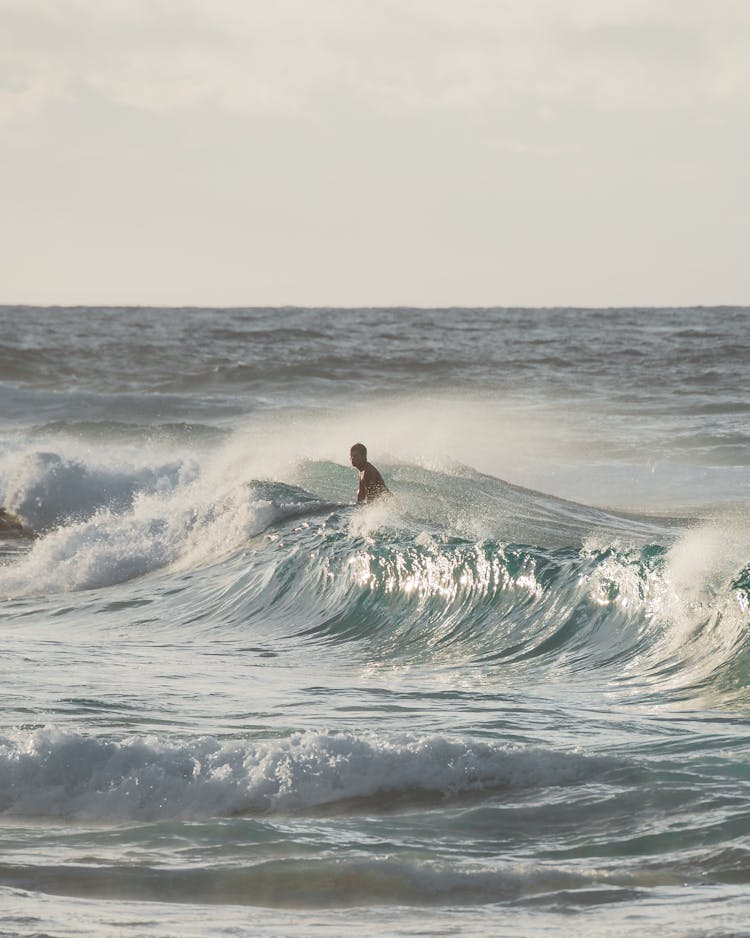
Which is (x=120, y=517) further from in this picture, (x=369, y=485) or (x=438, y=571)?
(x=438, y=571)

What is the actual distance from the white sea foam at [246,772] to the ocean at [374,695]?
13 mm

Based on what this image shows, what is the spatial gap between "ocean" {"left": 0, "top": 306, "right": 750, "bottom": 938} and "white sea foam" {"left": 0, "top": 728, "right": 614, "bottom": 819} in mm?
13

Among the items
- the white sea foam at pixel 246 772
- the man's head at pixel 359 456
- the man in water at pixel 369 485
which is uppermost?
the man's head at pixel 359 456

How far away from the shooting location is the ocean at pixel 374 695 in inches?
176

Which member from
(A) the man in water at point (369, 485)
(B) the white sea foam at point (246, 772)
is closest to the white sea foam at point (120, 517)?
(A) the man in water at point (369, 485)

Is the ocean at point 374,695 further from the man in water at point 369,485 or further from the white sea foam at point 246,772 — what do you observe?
the man in water at point 369,485

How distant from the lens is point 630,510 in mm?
17031

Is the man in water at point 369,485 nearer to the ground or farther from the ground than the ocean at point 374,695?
farther from the ground

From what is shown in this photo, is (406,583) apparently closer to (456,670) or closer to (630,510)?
(456,670)

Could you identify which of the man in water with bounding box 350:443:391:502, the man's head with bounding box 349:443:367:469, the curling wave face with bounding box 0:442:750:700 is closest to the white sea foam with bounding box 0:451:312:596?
the curling wave face with bounding box 0:442:750:700

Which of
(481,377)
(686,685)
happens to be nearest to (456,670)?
(686,685)

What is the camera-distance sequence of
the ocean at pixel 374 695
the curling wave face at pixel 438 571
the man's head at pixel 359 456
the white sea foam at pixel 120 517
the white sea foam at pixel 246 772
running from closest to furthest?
the ocean at pixel 374 695 < the white sea foam at pixel 246 772 < the curling wave face at pixel 438 571 < the man's head at pixel 359 456 < the white sea foam at pixel 120 517

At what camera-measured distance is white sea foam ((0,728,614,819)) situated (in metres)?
5.37

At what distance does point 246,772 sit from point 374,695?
6.54 feet
